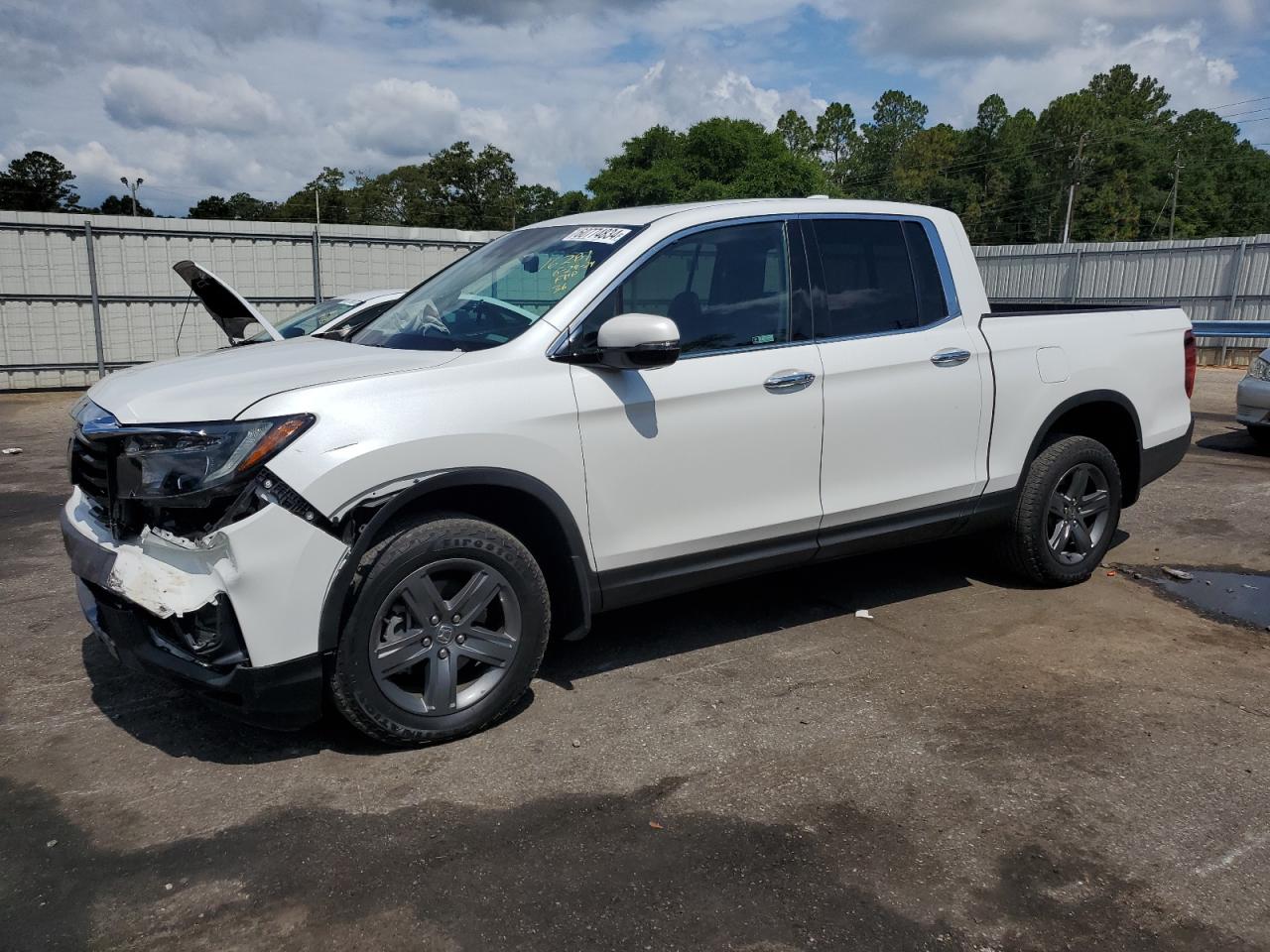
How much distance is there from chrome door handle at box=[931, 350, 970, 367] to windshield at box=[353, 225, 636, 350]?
5.19ft

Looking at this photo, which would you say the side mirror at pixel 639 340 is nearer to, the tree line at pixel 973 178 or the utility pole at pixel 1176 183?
the tree line at pixel 973 178

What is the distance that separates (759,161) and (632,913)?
68.7 meters

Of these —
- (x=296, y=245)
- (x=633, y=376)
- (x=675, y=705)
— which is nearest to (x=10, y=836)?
(x=675, y=705)

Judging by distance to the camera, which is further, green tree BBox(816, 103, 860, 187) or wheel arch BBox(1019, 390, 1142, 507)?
green tree BBox(816, 103, 860, 187)

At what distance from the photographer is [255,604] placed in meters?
3.14

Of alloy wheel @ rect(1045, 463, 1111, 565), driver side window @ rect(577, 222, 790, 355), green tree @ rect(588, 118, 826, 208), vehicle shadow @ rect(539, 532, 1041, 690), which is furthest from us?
green tree @ rect(588, 118, 826, 208)

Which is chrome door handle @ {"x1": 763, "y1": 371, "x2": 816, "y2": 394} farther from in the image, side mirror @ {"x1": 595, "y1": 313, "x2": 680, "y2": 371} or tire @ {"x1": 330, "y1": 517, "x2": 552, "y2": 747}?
tire @ {"x1": 330, "y1": 517, "x2": 552, "y2": 747}

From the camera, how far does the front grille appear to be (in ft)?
11.2

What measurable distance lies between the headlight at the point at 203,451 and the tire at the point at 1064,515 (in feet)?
12.1

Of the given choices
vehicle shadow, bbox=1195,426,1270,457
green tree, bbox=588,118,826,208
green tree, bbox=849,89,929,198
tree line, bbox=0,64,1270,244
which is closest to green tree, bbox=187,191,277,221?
tree line, bbox=0,64,1270,244

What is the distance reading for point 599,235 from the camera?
4.19 m

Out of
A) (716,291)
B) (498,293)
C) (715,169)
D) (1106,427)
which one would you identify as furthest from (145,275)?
(715,169)

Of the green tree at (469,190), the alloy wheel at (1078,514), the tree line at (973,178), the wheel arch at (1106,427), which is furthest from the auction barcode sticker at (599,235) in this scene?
the green tree at (469,190)

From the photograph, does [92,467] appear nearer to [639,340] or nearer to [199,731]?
[199,731]
